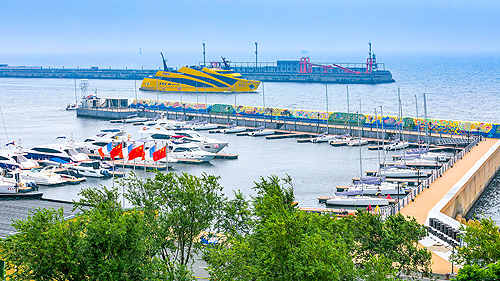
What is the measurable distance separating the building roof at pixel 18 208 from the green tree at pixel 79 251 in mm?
11645

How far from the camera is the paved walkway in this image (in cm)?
2638

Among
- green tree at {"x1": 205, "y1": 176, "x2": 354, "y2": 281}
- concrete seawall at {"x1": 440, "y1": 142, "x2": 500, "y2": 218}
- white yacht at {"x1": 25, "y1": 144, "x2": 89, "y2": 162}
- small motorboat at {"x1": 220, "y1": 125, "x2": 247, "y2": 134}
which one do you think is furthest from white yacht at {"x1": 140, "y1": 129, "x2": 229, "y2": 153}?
green tree at {"x1": 205, "y1": 176, "x2": 354, "y2": 281}

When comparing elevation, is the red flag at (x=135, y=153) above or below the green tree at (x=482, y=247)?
above

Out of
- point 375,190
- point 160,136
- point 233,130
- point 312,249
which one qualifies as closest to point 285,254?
point 312,249

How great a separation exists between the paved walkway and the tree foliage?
4402 millimetres

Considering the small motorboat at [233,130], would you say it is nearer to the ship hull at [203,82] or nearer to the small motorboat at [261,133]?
the small motorboat at [261,133]

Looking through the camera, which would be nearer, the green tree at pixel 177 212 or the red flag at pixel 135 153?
the green tree at pixel 177 212

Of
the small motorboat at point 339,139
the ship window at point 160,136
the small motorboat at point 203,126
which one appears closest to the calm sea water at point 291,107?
the small motorboat at point 339,139

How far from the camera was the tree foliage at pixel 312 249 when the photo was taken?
1717cm

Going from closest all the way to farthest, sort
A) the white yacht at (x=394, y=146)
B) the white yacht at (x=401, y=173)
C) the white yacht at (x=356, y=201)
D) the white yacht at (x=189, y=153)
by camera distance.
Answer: the white yacht at (x=356, y=201)
the white yacht at (x=401, y=173)
the white yacht at (x=189, y=153)
the white yacht at (x=394, y=146)

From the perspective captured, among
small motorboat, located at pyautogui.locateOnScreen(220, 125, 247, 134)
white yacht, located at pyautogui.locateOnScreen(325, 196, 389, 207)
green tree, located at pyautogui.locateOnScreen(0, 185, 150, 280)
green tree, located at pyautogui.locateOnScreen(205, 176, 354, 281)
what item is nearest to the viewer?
green tree, located at pyautogui.locateOnScreen(0, 185, 150, 280)

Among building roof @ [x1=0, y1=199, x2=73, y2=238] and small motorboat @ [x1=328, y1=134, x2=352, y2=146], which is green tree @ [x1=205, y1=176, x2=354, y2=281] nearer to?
building roof @ [x1=0, y1=199, x2=73, y2=238]

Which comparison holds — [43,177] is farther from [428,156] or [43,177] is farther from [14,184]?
[428,156]

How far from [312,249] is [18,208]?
837 inches
